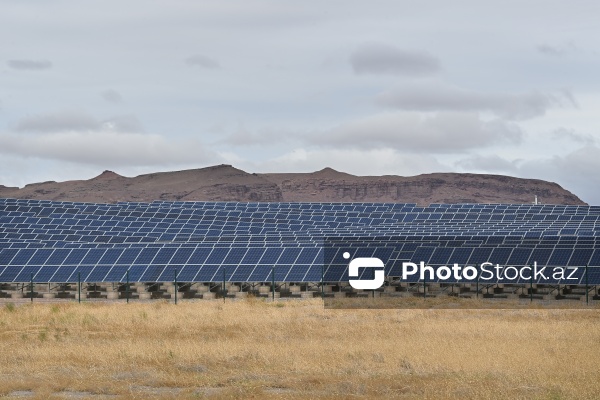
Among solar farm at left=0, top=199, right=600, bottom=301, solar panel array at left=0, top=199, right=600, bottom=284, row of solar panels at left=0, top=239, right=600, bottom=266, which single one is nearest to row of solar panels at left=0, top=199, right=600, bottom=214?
solar panel array at left=0, top=199, right=600, bottom=284

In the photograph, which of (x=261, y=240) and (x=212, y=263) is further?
(x=261, y=240)

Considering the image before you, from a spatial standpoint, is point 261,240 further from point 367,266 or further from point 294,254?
point 367,266

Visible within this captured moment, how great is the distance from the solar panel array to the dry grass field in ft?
41.9

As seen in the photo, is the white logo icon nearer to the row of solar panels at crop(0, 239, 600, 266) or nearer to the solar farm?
the solar farm

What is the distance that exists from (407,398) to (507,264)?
33552mm

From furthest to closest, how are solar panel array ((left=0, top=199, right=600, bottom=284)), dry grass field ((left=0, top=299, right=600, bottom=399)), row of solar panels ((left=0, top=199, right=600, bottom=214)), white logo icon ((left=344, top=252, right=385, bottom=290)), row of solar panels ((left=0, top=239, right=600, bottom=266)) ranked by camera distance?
row of solar panels ((left=0, top=199, right=600, bottom=214)), white logo icon ((left=344, top=252, right=385, bottom=290)), solar panel array ((left=0, top=199, right=600, bottom=284)), row of solar panels ((left=0, top=239, right=600, bottom=266)), dry grass field ((left=0, top=299, right=600, bottom=399))

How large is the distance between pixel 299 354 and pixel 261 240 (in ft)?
160

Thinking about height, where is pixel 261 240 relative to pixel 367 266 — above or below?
above

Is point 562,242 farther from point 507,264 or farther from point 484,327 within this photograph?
point 484,327

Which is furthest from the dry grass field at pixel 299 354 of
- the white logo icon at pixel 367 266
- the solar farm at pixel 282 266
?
the white logo icon at pixel 367 266

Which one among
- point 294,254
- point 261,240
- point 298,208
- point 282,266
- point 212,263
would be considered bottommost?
point 282,266

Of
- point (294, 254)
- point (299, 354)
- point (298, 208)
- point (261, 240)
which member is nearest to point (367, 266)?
point (294, 254)

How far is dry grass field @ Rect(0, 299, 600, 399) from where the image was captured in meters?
21.2

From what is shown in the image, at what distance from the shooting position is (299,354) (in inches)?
1059
